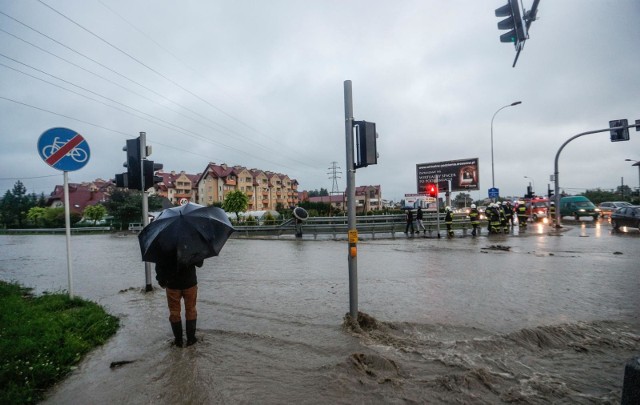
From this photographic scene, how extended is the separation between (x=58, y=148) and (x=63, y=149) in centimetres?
8

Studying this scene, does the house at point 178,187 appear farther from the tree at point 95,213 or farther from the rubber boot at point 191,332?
the rubber boot at point 191,332

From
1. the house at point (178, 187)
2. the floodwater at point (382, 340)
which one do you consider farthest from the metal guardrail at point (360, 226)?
the house at point (178, 187)

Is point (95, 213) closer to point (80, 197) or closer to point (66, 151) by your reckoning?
point (80, 197)

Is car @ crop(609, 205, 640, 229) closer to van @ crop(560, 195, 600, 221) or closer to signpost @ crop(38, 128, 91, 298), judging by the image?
van @ crop(560, 195, 600, 221)

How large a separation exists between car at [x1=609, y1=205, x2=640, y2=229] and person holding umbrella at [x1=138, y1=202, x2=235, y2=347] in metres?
22.5

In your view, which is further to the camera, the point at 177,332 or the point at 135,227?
the point at 135,227

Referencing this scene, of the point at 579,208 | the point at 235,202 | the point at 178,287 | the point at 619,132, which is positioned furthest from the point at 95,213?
the point at 619,132

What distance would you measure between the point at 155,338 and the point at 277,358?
195cm

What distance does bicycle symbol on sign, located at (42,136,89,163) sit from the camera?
6.35 meters

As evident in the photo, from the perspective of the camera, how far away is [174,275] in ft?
14.1

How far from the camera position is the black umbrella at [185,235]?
4.03 meters

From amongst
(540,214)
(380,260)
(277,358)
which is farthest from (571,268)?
(540,214)

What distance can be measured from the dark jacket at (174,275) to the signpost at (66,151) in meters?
3.20

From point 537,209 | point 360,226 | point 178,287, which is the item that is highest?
point 537,209
